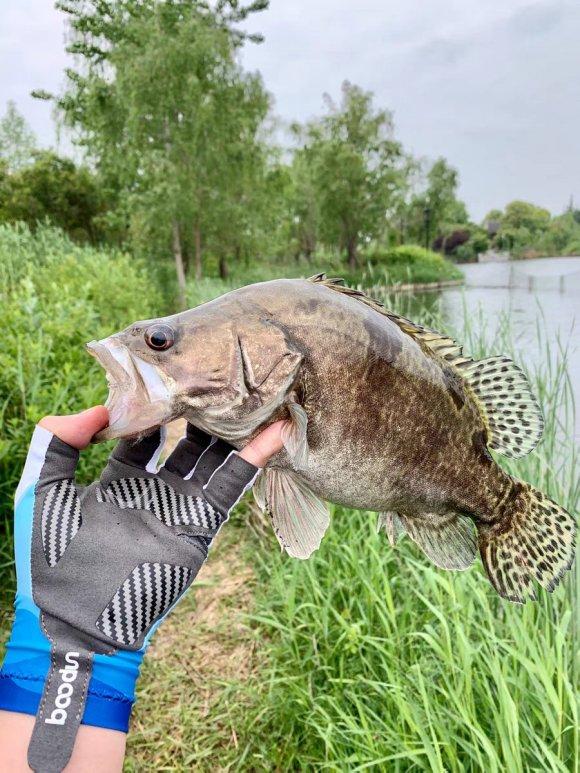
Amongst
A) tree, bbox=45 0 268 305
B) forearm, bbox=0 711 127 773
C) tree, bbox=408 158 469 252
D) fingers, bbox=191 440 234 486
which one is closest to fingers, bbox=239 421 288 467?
fingers, bbox=191 440 234 486

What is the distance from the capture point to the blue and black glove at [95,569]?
4.73ft

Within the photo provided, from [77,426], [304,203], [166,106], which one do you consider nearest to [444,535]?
[77,426]

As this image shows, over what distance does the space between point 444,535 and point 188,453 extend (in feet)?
2.84

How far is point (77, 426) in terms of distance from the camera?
1604 mm

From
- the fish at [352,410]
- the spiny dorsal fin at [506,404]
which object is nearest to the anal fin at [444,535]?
the fish at [352,410]

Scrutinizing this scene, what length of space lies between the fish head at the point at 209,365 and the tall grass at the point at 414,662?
4.73ft

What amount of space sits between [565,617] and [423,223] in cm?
6391

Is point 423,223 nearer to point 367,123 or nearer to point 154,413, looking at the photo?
point 367,123

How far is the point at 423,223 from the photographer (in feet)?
202

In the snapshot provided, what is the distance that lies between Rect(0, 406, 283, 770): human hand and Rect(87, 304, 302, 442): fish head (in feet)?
0.45

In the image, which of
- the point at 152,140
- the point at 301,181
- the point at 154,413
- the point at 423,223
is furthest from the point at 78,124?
the point at 423,223

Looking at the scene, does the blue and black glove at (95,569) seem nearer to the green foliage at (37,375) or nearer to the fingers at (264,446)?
the fingers at (264,446)

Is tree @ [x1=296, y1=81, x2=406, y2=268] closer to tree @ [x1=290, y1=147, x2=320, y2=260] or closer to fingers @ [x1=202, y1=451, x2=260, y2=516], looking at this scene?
tree @ [x1=290, y1=147, x2=320, y2=260]

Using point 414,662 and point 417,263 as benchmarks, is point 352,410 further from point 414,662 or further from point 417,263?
point 417,263
